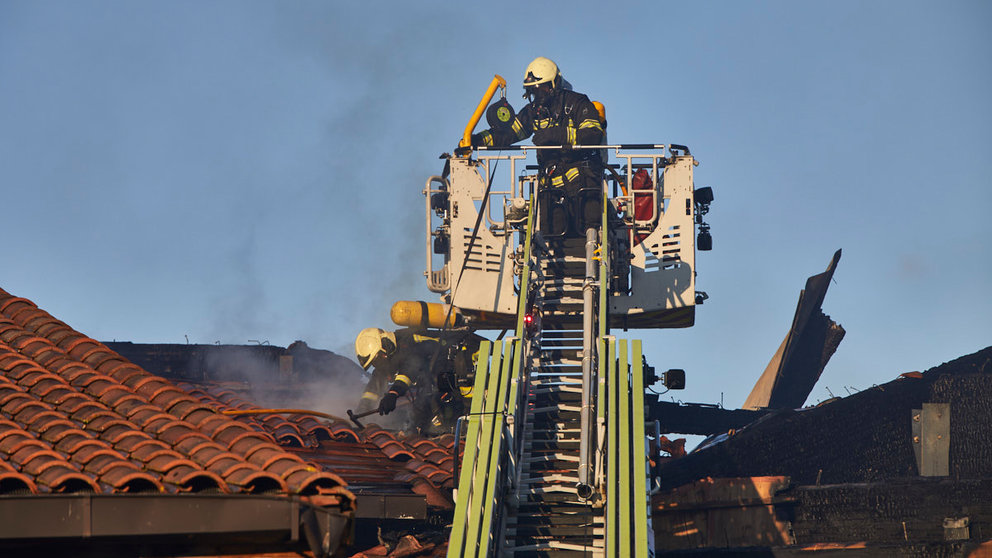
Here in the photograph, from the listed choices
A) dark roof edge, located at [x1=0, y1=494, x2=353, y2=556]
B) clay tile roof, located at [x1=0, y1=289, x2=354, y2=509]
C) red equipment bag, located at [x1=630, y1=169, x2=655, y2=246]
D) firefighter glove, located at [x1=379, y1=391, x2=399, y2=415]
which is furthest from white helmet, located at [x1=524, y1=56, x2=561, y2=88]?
dark roof edge, located at [x1=0, y1=494, x2=353, y2=556]

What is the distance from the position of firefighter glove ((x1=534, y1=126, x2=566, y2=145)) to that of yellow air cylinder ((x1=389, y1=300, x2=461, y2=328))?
3.41 meters

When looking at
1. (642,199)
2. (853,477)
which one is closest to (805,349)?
(853,477)

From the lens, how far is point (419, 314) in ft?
68.8

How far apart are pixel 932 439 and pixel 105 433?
14602 millimetres

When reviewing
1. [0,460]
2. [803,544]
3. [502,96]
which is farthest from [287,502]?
[502,96]

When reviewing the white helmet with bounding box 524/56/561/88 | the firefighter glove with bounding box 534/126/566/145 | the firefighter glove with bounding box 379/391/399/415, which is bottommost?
the firefighter glove with bounding box 379/391/399/415

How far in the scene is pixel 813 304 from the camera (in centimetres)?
2583

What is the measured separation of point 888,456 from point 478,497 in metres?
10.6

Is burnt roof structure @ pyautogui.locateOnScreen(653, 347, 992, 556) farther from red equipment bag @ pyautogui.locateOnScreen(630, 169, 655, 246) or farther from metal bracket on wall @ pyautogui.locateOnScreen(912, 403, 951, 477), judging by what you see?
red equipment bag @ pyautogui.locateOnScreen(630, 169, 655, 246)

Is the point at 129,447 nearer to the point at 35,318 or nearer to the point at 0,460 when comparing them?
the point at 0,460

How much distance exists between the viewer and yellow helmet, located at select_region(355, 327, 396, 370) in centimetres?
1984

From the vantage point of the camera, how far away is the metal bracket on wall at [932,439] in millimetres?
19391

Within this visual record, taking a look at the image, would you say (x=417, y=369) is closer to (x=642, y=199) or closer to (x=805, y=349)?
(x=642, y=199)

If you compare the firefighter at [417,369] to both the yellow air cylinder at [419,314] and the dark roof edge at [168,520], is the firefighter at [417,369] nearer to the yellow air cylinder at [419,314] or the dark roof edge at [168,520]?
the yellow air cylinder at [419,314]
